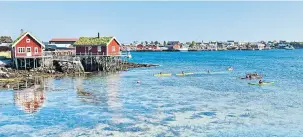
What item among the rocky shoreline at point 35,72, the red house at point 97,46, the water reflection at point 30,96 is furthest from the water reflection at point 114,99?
the red house at point 97,46

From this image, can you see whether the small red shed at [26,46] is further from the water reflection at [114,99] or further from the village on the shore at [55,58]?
the water reflection at [114,99]

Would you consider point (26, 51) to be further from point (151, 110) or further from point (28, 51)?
point (151, 110)

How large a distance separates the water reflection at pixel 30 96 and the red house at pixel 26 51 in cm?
1157

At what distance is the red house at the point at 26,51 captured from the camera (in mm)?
76375

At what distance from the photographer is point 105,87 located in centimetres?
6172

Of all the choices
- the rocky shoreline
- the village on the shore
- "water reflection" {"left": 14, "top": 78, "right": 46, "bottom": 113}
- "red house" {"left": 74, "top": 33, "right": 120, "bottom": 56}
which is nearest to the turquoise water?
"water reflection" {"left": 14, "top": 78, "right": 46, "bottom": 113}

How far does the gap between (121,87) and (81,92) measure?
7.77 m

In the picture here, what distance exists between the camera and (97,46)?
87.7 metres

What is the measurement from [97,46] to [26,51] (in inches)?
609

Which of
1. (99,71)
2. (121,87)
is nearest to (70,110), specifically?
(121,87)

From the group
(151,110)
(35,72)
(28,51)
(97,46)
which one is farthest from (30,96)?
(97,46)

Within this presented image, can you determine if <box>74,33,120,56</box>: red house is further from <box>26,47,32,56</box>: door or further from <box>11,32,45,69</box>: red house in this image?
<box>26,47,32,56</box>: door

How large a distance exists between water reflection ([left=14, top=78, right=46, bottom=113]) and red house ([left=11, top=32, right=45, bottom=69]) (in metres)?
11.6

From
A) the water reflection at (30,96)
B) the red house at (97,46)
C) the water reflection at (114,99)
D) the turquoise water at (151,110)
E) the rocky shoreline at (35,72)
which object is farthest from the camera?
Answer: the red house at (97,46)
